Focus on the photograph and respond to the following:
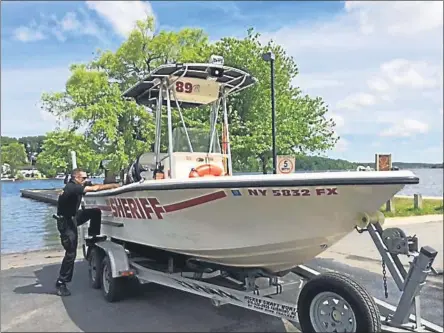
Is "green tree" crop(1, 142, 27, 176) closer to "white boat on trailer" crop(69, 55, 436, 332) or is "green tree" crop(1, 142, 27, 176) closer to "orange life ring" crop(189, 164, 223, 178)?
"white boat on trailer" crop(69, 55, 436, 332)

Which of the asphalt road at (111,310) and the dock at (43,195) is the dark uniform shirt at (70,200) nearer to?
the dock at (43,195)

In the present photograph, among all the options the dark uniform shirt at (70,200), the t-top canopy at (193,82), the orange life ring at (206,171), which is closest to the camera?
the dark uniform shirt at (70,200)

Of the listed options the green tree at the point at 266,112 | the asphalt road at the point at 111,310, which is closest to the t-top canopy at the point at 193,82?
the green tree at the point at 266,112

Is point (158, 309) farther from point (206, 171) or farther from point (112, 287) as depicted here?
point (206, 171)

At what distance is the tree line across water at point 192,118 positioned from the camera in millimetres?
3680

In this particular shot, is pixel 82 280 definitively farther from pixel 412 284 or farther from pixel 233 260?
pixel 412 284

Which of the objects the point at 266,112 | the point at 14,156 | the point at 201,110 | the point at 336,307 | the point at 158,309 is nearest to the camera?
the point at 14,156

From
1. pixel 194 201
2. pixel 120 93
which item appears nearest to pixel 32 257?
pixel 194 201

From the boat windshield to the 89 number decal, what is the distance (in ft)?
1.28

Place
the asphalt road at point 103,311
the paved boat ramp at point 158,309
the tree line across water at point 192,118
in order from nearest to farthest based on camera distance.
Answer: the asphalt road at point 103,311 < the paved boat ramp at point 158,309 < the tree line across water at point 192,118

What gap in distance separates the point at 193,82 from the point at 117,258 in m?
1.80

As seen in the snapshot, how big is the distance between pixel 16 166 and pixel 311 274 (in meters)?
2.74

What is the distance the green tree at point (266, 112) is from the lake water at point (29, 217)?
6.05ft

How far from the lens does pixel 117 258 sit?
4.30 metres
